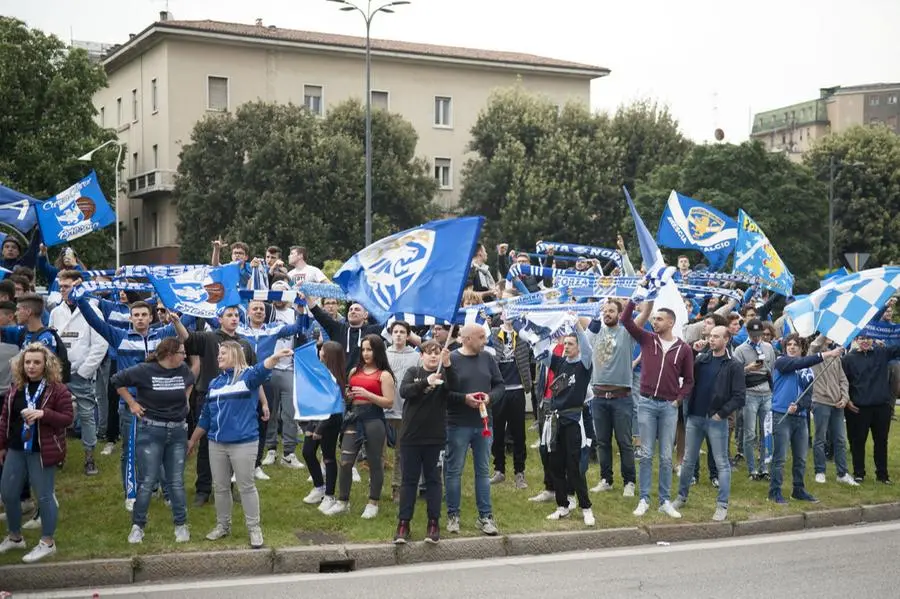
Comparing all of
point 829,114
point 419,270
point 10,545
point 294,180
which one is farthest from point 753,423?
point 829,114

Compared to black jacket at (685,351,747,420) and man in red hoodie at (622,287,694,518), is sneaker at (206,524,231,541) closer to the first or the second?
man in red hoodie at (622,287,694,518)

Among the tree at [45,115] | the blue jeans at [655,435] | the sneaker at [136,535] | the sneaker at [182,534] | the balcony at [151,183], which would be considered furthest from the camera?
the balcony at [151,183]

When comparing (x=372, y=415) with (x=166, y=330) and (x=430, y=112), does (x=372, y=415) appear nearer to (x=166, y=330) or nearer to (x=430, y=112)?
(x=166, y=330)

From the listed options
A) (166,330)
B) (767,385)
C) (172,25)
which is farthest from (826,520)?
(172,25)

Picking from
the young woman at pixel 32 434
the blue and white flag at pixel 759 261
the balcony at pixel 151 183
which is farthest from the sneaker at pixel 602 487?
the balcony at pixel 151 183

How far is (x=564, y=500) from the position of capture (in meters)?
11.1

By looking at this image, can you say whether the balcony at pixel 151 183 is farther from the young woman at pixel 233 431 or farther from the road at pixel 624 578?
the road at pixel 624 578

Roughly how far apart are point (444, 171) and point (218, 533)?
166 feet

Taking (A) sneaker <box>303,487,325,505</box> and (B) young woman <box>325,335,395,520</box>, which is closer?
(B) young woman <box>325,335,395,520</box>

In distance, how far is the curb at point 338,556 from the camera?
28.5ft

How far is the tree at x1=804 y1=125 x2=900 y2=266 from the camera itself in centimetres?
5212

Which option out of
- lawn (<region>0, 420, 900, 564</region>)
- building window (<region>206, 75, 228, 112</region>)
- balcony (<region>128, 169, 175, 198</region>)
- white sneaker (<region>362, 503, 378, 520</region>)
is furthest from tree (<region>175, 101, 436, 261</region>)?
white sneaker (<region>362, 503, 378, 520</region>)

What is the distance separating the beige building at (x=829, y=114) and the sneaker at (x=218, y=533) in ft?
299

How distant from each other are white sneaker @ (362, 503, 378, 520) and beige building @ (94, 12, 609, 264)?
141ft
